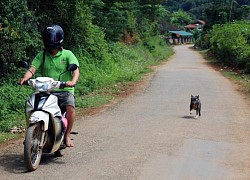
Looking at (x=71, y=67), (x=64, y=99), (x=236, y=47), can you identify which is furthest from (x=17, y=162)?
(x=236, y=47)

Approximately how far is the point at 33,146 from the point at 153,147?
2225 millimetres

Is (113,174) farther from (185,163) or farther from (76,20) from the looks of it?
(76,20)

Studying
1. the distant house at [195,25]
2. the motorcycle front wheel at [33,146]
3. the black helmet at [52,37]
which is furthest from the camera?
the distant house at [195,25]

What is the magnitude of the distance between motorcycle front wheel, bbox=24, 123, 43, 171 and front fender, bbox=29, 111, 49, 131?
0.08 meters

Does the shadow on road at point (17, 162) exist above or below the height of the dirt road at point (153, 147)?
above

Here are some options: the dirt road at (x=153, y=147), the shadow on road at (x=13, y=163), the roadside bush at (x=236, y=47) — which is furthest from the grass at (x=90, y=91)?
the roadside bush at (x=236, y=47)

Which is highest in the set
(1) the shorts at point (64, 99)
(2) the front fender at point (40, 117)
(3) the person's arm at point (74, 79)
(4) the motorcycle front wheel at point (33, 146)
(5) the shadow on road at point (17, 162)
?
(3) the person's arm at point (74, 79)

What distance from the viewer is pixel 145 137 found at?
24.9 feet

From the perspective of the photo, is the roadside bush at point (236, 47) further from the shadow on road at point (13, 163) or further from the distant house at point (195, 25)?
the distant house at point (195, 25)

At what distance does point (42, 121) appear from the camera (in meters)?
5.30

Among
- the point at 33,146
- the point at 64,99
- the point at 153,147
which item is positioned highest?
the point at 64,99

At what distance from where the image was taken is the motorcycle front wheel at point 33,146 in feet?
17.0

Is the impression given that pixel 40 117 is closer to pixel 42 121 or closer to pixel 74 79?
pixel 42 121

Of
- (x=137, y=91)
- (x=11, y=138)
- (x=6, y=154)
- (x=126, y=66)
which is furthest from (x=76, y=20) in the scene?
(x=6, y=154)
